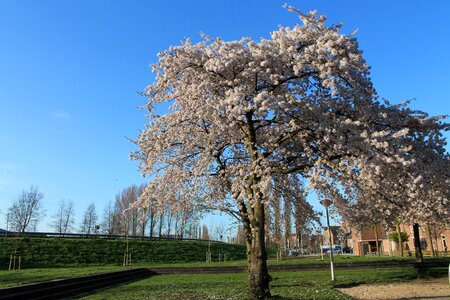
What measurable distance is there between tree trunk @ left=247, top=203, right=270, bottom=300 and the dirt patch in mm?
→ 3641

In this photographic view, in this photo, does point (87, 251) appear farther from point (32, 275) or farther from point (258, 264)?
point (258, 264)

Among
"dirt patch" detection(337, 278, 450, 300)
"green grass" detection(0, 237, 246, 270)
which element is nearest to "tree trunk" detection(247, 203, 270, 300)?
"dirt patch" detection(337, 278, 450, 300)

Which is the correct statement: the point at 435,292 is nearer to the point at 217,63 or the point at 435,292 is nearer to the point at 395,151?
the point at 395,151

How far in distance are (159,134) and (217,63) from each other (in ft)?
13.5

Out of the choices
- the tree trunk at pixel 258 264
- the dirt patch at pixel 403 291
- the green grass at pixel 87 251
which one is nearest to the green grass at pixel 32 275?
the green grass at pixel 87 251

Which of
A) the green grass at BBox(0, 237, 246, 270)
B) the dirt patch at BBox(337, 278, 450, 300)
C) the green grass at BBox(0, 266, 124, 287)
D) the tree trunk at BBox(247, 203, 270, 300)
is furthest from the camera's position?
the green grass at BBox(0, 237, 246, 270)

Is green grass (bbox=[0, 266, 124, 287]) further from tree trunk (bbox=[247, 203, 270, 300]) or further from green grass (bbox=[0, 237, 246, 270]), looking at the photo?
tree trunk (bbox=[247, 203, 270, 300])

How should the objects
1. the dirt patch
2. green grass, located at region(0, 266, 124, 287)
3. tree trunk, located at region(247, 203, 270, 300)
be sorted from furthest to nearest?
1. green grass, located at region(0, 266, 124, 287)
2. the dirt patch
3. tree trunk, located at region(247, 203, 270, 300)

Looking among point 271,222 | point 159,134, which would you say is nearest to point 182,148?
point 159,134

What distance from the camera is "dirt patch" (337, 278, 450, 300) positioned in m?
12.9

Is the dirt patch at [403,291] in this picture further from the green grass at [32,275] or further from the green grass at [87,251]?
the green grass at [87,251]

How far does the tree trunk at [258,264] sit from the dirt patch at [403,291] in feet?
11.9

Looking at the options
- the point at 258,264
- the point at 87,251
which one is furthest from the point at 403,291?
the point at 87,251

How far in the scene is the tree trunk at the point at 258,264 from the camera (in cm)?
1220
